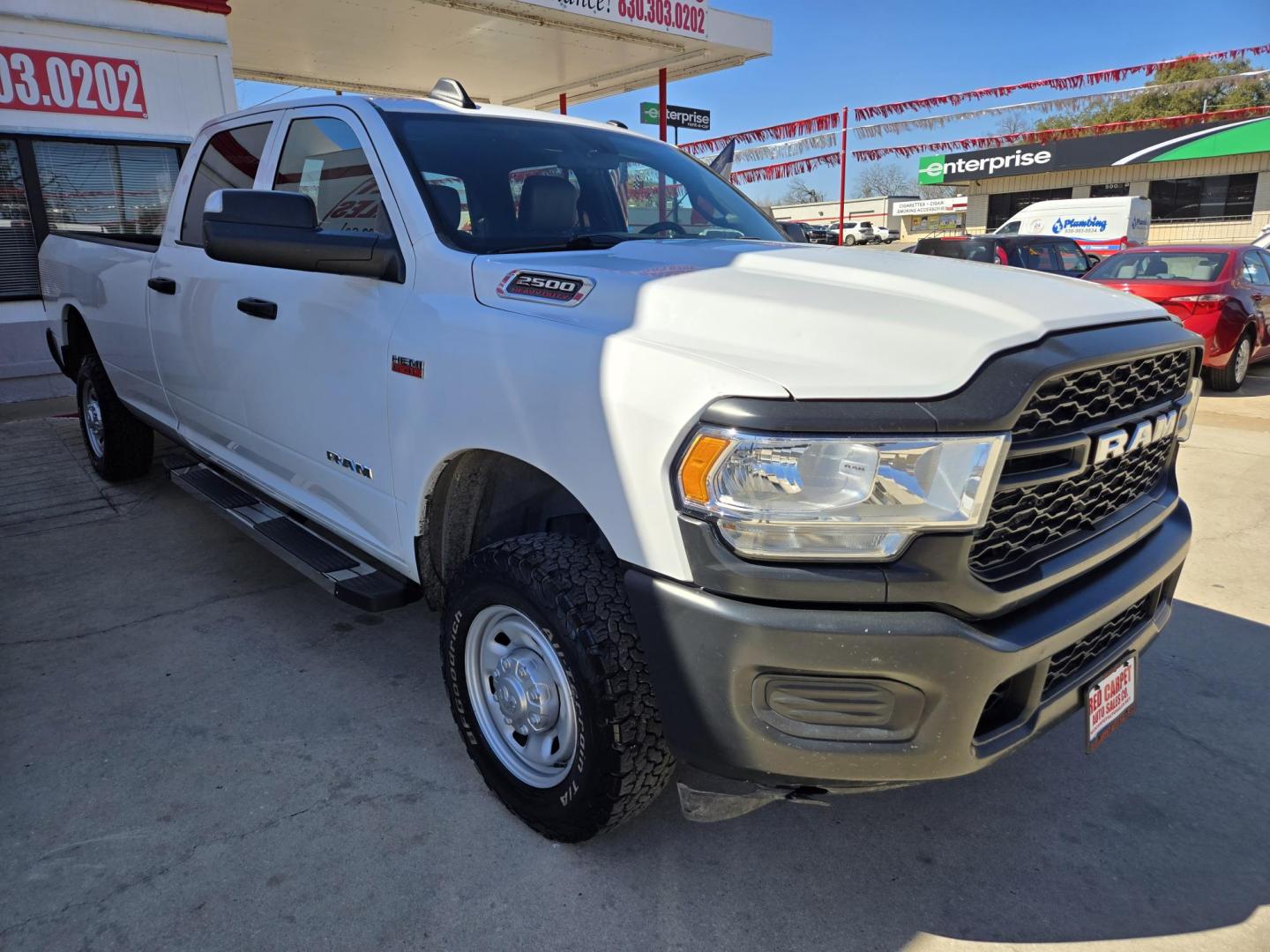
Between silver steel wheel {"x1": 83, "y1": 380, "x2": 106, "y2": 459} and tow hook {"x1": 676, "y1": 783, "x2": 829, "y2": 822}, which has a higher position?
silver steel wheel {"x1": 83, "y1": 380, "x2": 106, "y2": 459}

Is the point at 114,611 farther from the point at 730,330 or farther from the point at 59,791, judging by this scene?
the point at 730,330

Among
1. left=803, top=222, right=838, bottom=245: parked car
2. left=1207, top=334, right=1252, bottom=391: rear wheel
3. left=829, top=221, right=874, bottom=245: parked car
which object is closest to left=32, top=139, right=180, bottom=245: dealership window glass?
left=803, top=222, right=838, bottom=245: parked car

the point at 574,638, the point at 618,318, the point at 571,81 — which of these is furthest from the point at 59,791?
the point at 571,81

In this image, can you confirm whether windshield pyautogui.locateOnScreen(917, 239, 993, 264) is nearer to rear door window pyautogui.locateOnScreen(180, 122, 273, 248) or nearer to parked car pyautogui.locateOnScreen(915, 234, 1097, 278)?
parked car pyautogui.locateOnScreen(915, 234, 1097, 278)

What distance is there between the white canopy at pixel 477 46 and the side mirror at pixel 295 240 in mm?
8085

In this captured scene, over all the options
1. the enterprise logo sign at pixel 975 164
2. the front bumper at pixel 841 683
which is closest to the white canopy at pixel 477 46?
the front bumper at pixel 841 683

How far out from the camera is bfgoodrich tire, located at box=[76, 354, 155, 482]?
5391 mm

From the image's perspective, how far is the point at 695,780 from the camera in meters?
2.16

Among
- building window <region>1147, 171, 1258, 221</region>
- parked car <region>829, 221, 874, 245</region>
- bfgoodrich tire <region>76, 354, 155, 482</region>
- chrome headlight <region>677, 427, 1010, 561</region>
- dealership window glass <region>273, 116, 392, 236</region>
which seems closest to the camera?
chrome headlight <region>677, 427, 1010, 561</region>

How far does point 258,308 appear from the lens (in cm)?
324

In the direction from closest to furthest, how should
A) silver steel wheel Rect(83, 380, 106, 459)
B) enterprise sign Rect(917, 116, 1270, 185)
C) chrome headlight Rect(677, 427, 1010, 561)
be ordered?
chrome headlight Rect(677, 427, 1010, 561) < silver steel wheel Rect(83, 380, 106, 459) < enterprise sign Rect(917, 116, 1270, 185)

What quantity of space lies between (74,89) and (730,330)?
905cm

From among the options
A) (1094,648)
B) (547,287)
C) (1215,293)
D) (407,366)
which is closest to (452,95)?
(407,366)

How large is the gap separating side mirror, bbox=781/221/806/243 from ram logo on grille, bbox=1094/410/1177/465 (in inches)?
74.8
